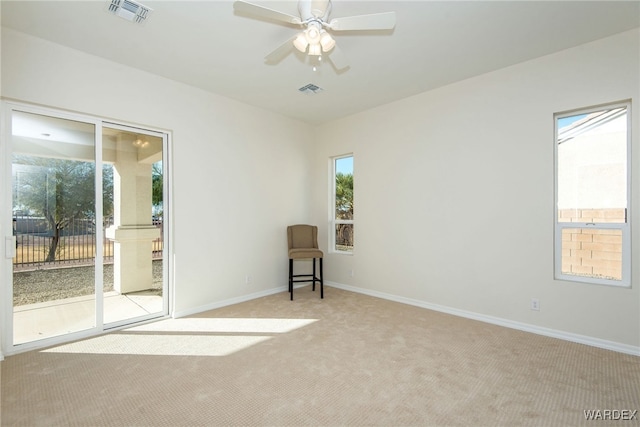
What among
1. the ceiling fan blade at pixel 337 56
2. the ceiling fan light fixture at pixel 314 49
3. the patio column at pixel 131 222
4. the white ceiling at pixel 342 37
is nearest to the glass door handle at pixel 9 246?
the patio column at pixel 131 222

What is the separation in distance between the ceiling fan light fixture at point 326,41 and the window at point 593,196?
2.51m

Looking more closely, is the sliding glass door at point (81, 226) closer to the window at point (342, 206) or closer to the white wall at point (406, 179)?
the white wall at point (406, 179)

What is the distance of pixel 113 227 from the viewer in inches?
130

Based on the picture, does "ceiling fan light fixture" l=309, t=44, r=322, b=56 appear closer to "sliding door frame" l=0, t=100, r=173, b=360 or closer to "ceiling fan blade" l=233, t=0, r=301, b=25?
"ceiling fan blade" l=233, t=0, r=301, b=25

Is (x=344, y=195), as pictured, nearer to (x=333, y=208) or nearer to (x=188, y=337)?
(x=333, y=208)

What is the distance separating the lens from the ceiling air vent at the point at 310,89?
376cm

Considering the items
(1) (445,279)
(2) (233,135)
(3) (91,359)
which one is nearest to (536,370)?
(1) (445,279)

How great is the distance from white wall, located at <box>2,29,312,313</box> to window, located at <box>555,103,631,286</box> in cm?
355

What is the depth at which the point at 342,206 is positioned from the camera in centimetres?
517

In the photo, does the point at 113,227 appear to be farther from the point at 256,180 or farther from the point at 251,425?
the point at 251,425

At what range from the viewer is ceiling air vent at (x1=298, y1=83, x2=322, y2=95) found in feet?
12.3

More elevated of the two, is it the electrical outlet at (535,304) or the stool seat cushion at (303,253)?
the stool seat cushion at (303,253)

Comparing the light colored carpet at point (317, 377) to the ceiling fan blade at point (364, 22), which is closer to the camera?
the light colored carpet at point (317, 377)

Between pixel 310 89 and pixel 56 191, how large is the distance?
118 inches
